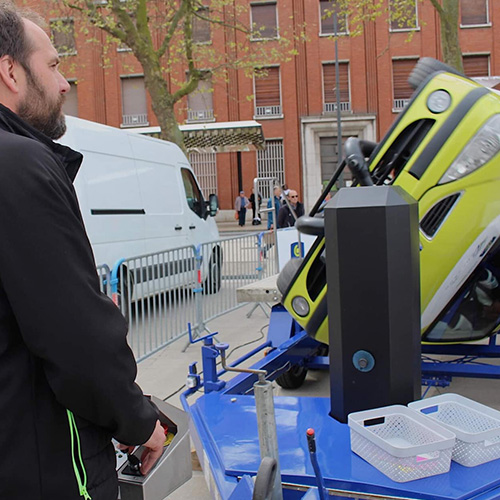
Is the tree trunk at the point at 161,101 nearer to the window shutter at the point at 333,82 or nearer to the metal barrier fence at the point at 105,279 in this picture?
the metal barrier fence at the point at 105,279

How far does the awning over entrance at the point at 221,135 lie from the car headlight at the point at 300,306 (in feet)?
58.8

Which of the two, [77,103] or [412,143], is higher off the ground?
[77,103]

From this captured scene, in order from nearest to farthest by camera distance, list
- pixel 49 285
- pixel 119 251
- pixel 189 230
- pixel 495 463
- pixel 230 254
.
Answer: pixel 49 285 → pixel 495 463 → pixel 119 251 → pixel 230 254 → pixel 189 230

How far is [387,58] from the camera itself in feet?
100

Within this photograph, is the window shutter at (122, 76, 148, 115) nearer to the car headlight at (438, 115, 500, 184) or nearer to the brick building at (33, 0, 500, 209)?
the brick building at (33, 0, 500, 209)

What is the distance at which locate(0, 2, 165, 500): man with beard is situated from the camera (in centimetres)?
118

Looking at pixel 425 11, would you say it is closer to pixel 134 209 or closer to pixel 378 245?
pixel 134 209

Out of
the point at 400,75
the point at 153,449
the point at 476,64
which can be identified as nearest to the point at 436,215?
the point at 153,449

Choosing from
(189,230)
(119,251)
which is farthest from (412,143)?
(189,230)

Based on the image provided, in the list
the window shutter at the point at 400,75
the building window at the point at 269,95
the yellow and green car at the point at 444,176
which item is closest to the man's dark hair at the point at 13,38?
the yellow and green car at the point at 444,176

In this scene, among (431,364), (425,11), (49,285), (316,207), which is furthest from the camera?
(425,11)

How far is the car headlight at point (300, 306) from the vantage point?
3.21 meters

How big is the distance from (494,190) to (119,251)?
5.17 m

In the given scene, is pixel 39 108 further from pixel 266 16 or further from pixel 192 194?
pixel 266 16
